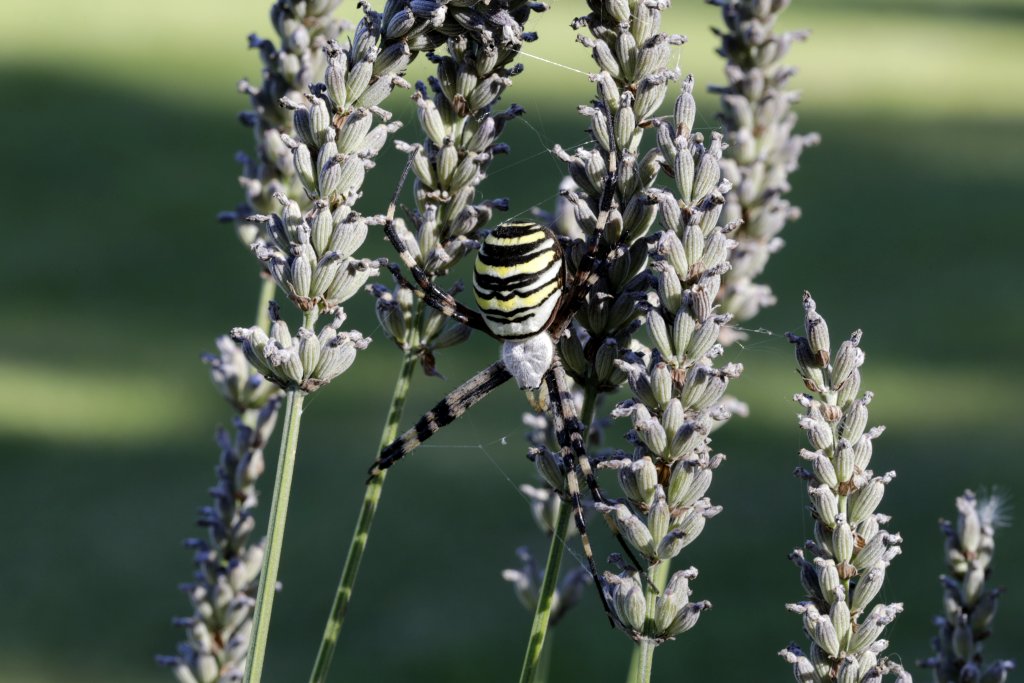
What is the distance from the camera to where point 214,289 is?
4.82m

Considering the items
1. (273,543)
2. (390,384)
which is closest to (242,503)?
(273,543)

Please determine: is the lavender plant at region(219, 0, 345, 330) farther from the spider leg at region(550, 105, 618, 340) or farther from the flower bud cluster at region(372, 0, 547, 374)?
the spider leg at region(550, 105, 618, 340)

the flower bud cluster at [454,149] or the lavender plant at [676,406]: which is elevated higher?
the flower bud cluster at [454,149]

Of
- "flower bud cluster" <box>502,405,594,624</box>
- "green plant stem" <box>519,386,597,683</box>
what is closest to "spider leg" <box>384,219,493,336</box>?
"flower bud cluster" <box>502,405,594,624</box>

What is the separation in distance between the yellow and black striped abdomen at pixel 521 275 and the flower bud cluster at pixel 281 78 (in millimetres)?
204

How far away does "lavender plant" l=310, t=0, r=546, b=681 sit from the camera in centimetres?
84

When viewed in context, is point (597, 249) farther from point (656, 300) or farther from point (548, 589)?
point (548, 589)

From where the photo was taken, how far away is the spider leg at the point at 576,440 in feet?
2.68

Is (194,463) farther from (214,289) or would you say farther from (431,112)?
(431,112)

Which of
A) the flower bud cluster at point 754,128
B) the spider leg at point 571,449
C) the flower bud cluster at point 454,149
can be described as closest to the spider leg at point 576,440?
the spider leg at point 571,449

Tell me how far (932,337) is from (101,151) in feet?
12.9

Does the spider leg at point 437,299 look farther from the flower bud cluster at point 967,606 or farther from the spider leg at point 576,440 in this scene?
the flower bud cluster at point 967,606

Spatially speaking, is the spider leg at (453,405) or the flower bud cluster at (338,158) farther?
the spider leg at (453,405)

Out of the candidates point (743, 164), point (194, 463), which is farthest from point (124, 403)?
point (743, 164)
